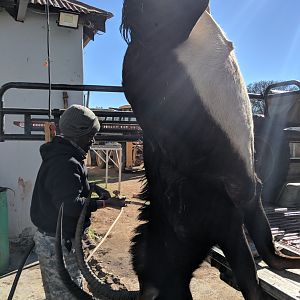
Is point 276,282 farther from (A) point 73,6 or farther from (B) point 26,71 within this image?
(A) point 73,6

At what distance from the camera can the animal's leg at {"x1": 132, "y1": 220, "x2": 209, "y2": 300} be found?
3.94 feet

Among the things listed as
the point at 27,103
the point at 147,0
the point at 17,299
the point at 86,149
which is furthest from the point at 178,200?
the point at 27,103

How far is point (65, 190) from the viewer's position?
7.99 ft

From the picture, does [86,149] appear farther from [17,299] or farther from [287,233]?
[17,299]

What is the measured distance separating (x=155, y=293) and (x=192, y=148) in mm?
530

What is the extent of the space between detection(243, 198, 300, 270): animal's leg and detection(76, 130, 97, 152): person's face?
60.8 inches

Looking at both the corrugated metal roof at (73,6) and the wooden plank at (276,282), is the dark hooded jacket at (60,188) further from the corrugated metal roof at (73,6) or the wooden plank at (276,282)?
the corrugated metal roof at (73,6)

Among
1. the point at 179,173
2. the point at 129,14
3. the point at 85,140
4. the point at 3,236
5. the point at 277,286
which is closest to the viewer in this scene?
the point at 129,14

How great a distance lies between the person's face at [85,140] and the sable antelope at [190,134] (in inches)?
56.9

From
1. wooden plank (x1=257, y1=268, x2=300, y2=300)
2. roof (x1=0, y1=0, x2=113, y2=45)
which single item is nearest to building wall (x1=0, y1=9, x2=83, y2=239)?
roof (x1=0, y1=0, x2=113, y2=45)

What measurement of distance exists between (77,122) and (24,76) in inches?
161

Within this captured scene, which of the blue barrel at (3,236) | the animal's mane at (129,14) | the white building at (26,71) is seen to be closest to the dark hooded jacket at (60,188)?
the animal's mane at (129,14)

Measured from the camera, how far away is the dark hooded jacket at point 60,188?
2.42 m

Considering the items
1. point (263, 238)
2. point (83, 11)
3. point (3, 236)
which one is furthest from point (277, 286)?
point (83, 11)
